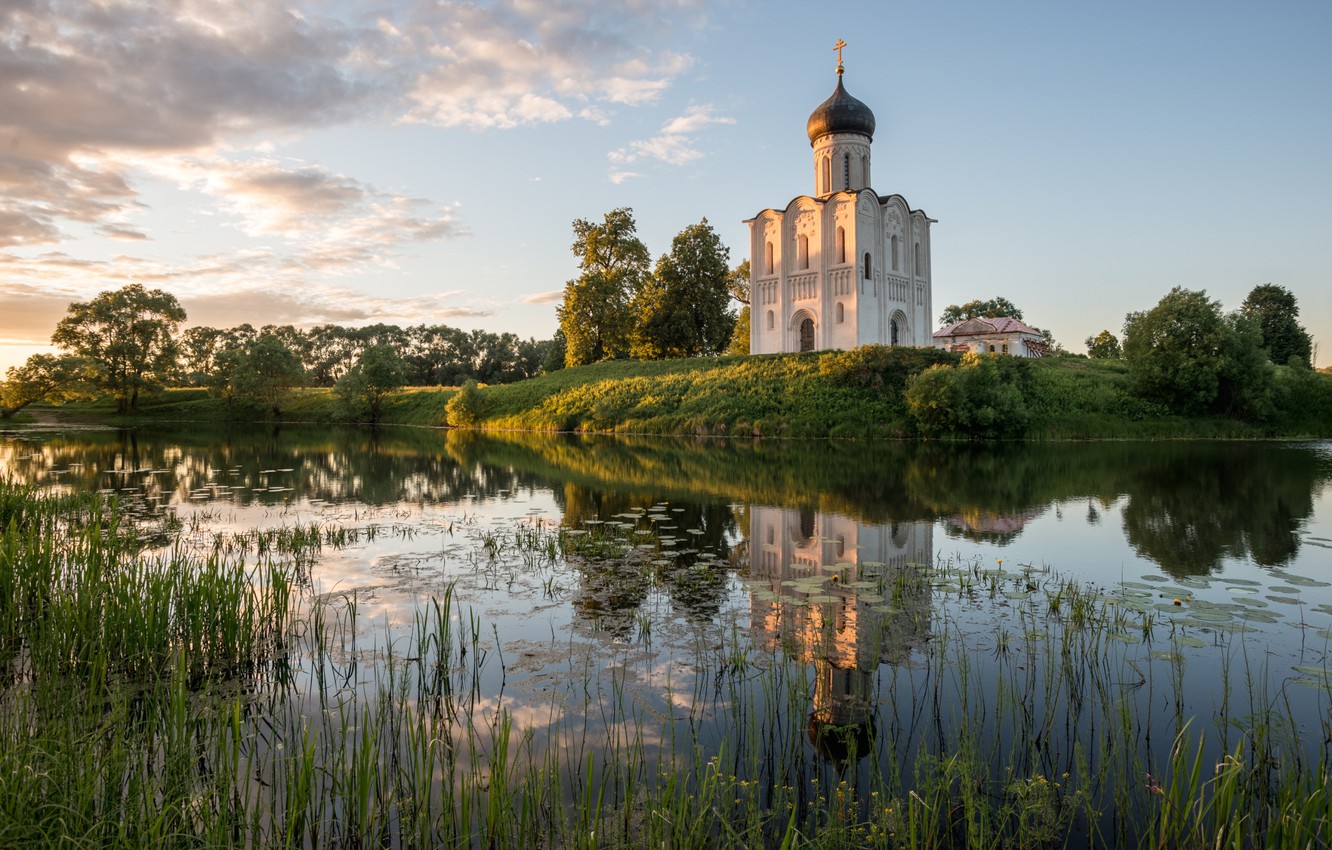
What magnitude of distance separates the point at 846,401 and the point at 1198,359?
1763cm

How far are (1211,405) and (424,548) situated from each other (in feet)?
140

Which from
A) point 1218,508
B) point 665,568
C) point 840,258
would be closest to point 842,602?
point 665,568

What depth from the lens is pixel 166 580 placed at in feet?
18.2

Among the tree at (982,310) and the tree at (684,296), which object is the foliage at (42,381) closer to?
the tree at (684,296)

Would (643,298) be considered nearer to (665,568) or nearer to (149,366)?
(149,366)

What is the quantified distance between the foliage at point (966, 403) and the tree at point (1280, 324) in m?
43.0

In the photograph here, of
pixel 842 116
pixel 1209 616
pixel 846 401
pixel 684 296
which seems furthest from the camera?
pixel 684 296

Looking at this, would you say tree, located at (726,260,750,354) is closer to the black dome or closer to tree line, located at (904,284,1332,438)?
the black dome

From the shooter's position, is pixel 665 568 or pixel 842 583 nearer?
pixel 842 583

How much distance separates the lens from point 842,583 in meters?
8.60

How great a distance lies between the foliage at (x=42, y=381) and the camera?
184ft

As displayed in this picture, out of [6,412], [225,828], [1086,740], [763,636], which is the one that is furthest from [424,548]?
[6,412]

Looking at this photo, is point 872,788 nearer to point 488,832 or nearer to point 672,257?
point 488,832

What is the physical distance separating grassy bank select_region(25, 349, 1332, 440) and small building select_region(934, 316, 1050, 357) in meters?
19.0
